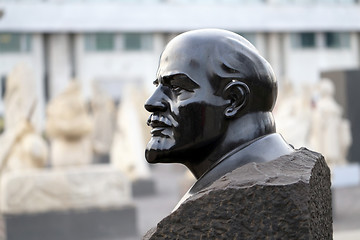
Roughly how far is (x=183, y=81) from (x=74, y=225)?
6165 millimetres

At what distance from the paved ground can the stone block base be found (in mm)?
248

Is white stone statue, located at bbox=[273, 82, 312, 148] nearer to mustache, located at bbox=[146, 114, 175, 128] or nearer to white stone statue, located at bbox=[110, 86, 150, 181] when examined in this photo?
Answer: white stone statue, located at bbox=[110, 86, 150, 181]

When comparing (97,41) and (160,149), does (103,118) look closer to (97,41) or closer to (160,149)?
(97,41)

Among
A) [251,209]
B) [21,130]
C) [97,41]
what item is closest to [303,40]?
[97,41]

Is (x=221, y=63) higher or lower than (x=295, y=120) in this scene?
lower

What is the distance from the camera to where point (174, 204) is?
11.3 meters

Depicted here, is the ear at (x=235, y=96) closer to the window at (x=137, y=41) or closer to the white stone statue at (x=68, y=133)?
the white stone statue at (x=68, y=133)

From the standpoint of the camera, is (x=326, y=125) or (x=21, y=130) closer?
(x=21, y=130)

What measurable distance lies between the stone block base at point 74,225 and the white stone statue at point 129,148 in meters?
4.53

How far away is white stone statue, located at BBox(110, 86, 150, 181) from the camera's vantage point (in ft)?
42.8

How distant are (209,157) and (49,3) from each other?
29595 millimetres

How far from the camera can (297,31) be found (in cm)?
3412

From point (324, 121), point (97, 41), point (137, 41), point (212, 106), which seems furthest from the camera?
point (137, 41)

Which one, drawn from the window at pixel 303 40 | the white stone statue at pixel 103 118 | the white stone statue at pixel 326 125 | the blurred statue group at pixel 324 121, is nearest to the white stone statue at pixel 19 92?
the blurred statue group at pixel 324 121
